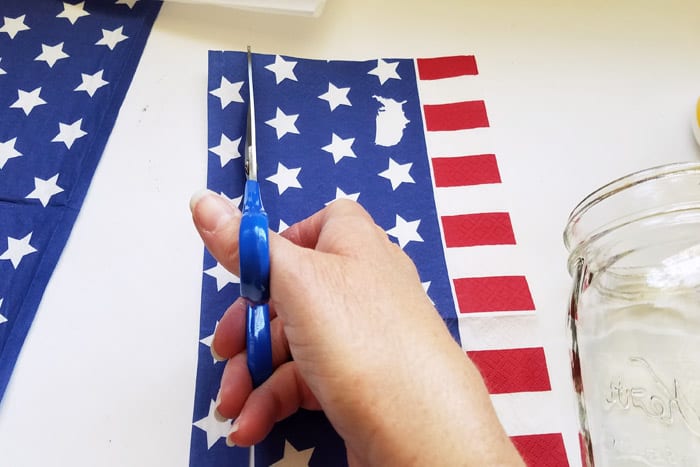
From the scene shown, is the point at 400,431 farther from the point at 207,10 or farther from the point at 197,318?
the point at 207,10

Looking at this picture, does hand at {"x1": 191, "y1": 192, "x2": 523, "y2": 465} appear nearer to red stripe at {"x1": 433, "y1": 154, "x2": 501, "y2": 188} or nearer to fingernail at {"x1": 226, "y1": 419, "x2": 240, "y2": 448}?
fingernail at {"x1": 226, "y1": 419, "x2": 240, "y2": 448}

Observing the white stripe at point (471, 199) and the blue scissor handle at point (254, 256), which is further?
the white stripe at point (471, 199)

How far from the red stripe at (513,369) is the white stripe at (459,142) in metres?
0.21

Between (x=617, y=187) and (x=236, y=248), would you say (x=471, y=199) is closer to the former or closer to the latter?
(x=617, y=187)

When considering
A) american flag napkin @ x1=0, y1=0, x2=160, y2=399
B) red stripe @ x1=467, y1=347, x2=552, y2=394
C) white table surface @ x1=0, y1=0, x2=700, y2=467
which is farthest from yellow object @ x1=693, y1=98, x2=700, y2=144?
american flag napkin @ x1=0, y1=0, x2=160, y2=399

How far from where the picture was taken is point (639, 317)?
0.47 meters

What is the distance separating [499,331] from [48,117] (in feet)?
1.61

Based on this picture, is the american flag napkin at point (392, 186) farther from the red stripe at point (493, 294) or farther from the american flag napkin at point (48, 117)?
the american flag napkin at point (48, 117)

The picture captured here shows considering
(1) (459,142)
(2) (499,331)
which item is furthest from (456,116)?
(2) (499,331)

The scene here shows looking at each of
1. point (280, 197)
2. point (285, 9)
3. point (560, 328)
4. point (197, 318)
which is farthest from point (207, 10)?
point (560, 328)

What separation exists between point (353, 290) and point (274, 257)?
0.05 meters

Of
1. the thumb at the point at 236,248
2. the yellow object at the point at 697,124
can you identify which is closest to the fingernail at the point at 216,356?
the thumb at the point at 236,248

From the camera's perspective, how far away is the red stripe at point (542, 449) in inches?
18.1

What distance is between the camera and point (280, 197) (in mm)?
562
